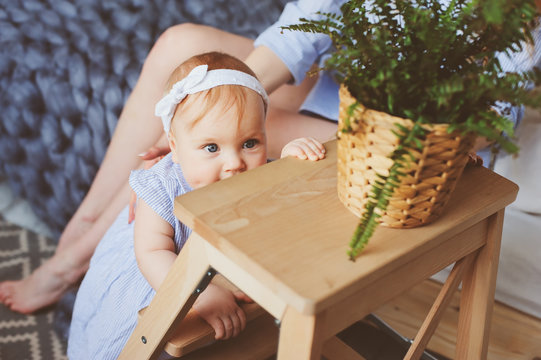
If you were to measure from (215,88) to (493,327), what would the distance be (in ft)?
3.17

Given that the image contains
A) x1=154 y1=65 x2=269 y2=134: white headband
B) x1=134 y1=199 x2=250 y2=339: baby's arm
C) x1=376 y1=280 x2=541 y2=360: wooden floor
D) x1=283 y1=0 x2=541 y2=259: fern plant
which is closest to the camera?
x1=283 y1=0 x2=541 y2=259: fern plant

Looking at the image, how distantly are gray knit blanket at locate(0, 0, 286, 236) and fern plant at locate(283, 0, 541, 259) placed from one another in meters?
1.06

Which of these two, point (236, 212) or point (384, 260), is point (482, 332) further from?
point (236, 212)

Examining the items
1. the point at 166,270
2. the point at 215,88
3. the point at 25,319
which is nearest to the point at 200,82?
the point at 215,88

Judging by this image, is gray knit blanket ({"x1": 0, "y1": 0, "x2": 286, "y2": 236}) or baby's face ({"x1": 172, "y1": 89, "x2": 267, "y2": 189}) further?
gray knit blanket ({"x1": 0, "y1": 0, "x2": 286, "y2": 236})

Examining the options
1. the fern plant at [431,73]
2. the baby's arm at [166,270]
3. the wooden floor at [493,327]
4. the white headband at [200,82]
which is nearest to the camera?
the fern plant at [431,73]

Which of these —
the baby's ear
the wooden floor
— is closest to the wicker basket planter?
the baby's ear

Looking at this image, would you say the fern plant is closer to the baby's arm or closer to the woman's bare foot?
the baby's arm

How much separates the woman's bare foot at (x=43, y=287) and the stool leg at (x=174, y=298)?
68 cm

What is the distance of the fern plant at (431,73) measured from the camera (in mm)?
511

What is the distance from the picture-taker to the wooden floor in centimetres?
129

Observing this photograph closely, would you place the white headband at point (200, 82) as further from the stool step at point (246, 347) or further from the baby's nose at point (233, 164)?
the stool step at point (246, 347)

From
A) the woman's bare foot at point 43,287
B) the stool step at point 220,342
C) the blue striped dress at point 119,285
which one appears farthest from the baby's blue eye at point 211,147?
the woman's bare foot at point 43,287

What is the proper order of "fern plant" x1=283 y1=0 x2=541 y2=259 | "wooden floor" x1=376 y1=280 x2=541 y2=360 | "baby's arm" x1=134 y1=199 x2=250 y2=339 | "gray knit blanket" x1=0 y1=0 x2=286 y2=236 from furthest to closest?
"gray knit blanket" x1=0 y1=0 x2=286 y2=236
"wooden floor" x1=376 y1=280 x2=541 y2=360
"baby's arm" x1=134 y1=199 x2=250 y2=339
"fern plant" x1=283 y1=0 x2=541 y2=259
